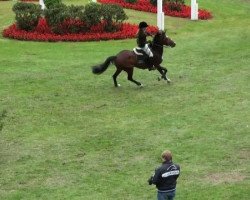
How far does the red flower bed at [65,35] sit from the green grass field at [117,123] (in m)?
0.91

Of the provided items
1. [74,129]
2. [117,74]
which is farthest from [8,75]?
[74,129]

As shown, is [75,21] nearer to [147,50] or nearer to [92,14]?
[92,14]

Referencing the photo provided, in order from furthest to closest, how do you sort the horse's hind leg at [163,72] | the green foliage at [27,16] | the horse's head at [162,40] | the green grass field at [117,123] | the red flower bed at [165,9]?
the red flower bed at [165,9] → the green foliage at [27,16] → the horse's hind leg at [163,72] → the horse's head at [162,40] → the green grass field at [117,123]

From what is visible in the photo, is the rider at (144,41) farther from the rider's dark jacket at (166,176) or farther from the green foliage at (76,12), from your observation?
the rider's dark jacket at (166,176)

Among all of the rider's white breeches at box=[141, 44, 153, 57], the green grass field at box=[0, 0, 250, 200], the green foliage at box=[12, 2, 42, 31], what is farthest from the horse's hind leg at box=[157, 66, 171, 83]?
the green foliage at box=[12, 2, 42, 31]

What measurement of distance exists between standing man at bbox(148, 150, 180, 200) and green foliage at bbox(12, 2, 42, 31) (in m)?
19.3

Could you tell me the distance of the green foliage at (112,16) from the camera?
28812 millimetres

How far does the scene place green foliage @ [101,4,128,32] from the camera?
2881 cm

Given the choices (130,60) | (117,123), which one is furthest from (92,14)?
(117,123)

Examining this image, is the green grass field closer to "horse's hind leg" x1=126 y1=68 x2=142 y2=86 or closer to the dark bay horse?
"horse's hind leg" x1=126 y1=68 x2=142 y2=86

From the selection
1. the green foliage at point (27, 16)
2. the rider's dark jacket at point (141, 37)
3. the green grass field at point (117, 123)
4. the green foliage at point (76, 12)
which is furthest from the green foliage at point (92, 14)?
the rider's dark jacket at point (141, 37)

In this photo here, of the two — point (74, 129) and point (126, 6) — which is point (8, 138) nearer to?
point (74, 129)

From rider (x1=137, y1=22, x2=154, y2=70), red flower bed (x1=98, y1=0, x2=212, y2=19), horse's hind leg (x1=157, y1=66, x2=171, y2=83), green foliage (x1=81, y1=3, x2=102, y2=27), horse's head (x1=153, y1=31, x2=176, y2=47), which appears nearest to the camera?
rider (x1=137, y1=22, x2=154, y2=70)

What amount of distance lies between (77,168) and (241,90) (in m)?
7.98
